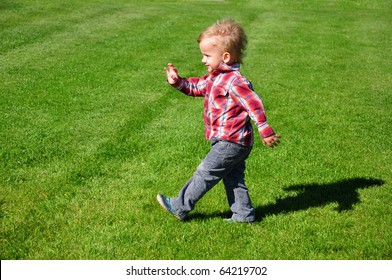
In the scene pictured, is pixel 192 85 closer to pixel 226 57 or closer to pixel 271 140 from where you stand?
pixel 226 57

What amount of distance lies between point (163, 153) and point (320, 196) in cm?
222

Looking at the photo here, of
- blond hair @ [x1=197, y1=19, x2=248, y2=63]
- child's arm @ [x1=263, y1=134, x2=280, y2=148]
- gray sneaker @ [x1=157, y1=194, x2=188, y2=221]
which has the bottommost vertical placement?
gray sneaker @ [x1=157, y1=194, x2=188, y2=221]

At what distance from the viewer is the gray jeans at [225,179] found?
14.2 ft

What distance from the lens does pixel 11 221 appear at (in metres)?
4.60

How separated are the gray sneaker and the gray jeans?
0.14 ft

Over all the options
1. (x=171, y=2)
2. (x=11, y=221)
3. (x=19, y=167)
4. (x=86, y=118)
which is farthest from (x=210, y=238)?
(x=171, y=2)

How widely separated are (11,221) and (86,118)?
3.29 metres

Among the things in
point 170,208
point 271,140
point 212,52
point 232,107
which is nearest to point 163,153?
point 170,208

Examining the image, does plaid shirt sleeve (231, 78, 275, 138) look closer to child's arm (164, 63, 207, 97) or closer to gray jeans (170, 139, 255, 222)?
gray jeans (170, 139, 255, 222)

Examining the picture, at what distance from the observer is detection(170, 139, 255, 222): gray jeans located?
14.2ft

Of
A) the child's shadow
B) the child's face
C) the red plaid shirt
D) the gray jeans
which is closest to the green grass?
the child's shadow

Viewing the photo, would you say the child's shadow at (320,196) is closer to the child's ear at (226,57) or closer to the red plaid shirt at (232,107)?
the red plaid shirt at (232,107)

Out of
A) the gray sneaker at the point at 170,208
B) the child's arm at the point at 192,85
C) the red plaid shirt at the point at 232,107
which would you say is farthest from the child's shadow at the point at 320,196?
the child's arm at the point at 192,85

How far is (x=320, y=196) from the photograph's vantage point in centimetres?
540
